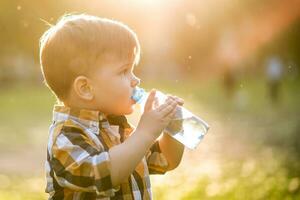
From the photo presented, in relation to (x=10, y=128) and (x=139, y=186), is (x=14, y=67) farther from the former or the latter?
Result: (x=139, y=186)

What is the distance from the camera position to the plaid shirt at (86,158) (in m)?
3.26

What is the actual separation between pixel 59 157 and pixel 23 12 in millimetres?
34039

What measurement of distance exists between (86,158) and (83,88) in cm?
33

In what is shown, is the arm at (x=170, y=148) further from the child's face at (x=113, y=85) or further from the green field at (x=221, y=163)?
the green field at (x=221, y=163)

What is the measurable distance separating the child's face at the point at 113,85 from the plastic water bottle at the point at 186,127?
17 cm

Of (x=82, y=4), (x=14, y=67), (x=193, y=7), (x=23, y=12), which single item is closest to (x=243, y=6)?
(x=193, y=7)

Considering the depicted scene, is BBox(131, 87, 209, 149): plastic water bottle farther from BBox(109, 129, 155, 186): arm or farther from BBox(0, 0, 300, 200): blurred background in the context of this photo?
BBox(0, 0, 300, 200): blurred background

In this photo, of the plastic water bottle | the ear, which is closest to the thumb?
the plastic water bottle

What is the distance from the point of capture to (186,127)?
3.67 m

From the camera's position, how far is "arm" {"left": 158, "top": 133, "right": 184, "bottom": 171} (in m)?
3.73

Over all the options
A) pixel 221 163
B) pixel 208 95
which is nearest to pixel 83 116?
pixel 221 163

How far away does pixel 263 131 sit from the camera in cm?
1231

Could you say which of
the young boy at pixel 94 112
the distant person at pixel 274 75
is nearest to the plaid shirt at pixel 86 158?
the young boy at pixel 94 112

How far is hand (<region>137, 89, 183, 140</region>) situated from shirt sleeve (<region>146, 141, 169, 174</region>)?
36 cm
